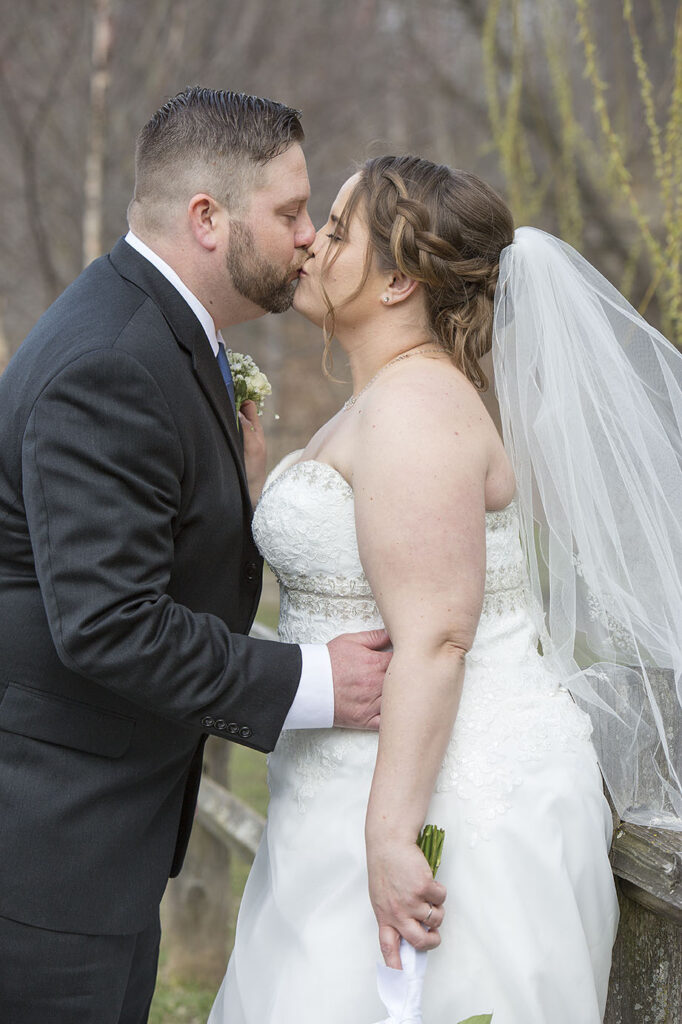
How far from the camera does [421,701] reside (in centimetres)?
196

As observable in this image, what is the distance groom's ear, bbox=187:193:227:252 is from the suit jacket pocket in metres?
1.02

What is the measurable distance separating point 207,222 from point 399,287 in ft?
1.51

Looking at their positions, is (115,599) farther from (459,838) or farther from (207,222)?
(207,222)

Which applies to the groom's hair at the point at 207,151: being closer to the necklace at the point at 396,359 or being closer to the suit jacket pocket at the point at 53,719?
the necklace at the point at 396,359

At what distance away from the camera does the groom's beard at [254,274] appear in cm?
240

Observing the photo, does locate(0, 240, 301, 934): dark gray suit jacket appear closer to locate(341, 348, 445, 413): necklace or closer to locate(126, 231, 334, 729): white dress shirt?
locate(126, 231, 334, 729): white dress shirt

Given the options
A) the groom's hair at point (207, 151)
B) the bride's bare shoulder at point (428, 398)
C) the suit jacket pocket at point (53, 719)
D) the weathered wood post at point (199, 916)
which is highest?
the groom's hair at point (207, 151)

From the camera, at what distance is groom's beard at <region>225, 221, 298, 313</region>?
2.40 meters

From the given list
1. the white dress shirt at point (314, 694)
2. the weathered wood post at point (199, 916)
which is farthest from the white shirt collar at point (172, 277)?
the weathered wood post at point (199, 916)

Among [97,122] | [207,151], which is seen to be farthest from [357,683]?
[97,122]

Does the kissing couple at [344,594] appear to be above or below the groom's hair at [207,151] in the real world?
below

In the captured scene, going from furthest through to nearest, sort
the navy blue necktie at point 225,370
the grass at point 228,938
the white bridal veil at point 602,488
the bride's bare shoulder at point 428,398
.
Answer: the grass at point 228,938 → the navy blue necktie at point 225,370 → the white bridal veil at point 602,488 → the bride's bare shoulder at point 428,398

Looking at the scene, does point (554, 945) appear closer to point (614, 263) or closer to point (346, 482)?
point (346, 482)

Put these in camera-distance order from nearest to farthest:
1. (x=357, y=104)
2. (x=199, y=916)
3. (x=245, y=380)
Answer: (x=245, y=380)
(x=199, y=916)
(x=357, y=104)
